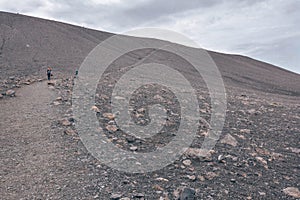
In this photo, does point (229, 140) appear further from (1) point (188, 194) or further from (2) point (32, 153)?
(2) point (32, 153)

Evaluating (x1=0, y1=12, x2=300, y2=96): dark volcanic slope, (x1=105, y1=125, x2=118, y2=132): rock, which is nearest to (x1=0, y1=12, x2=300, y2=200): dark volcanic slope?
(x1=105, y1=125, x2=118, y2=132): rock

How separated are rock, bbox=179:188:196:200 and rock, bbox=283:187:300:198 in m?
1.72

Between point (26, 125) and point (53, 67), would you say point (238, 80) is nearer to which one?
point (53, 67)

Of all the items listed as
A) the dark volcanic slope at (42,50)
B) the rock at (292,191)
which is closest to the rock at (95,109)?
the rock at (292,191)

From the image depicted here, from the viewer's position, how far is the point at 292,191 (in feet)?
16.6

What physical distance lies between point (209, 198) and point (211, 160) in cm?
139

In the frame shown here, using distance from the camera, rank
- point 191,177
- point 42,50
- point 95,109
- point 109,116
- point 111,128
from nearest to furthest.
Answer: point 191,177 → point 111,128 → point 109,116 → point 95,109 → point 42,50

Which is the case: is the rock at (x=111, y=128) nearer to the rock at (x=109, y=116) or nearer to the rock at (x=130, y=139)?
the rock at (x=130, y=139)

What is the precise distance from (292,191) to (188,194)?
76.2 inches

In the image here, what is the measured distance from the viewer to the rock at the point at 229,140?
7052 millimetres

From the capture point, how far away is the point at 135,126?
7.12 meters

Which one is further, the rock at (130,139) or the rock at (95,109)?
the rock at (95,109)

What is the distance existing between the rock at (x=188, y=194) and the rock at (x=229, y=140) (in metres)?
2.86

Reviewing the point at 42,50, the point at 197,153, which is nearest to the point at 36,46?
the point at 42,50
